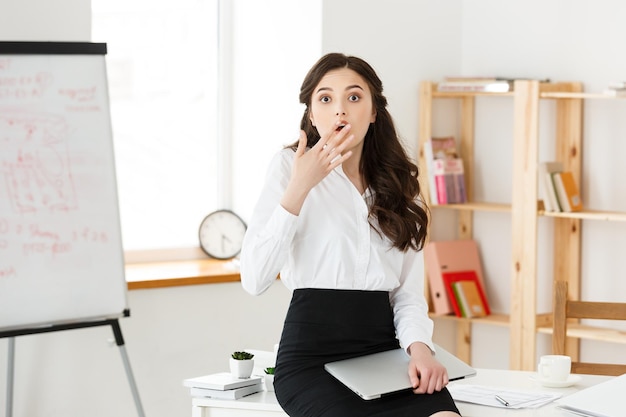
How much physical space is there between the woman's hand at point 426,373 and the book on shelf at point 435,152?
7.38 feet

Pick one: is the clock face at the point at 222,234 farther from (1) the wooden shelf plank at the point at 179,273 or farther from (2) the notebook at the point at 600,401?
(2) the notebook at the point at 600,401

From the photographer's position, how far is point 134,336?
3.69 m

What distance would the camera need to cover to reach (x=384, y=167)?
2385 mm

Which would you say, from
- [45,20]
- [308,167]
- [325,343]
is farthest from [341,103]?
[45,20]

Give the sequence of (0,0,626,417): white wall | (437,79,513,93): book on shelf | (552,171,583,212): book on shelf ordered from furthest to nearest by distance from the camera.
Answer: (437,79,513,93): book on shelf, (552,171,583,212): book on shelf, (0,0,626,417): white wall

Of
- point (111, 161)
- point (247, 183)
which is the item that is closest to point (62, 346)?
point (111, 161)

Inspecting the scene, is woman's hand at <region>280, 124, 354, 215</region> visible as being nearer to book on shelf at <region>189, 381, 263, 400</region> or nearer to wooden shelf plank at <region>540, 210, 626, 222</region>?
book on shelf at <region>189, 381, 263, 400</region>

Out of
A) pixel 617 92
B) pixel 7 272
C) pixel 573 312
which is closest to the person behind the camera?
pixel 573 312

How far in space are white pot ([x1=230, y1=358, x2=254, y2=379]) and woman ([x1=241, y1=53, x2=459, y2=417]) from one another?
0.65 feet

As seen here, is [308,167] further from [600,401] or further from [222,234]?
[222,234]

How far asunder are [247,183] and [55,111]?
134 centimetres

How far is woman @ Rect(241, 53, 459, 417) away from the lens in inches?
82.7

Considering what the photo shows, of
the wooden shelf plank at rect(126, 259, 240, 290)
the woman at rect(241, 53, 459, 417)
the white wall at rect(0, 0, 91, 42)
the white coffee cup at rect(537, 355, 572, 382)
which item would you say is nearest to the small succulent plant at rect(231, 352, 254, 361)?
the woman at rect(241, 53, 459, 417)

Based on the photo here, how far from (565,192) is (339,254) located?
6.92 ft
